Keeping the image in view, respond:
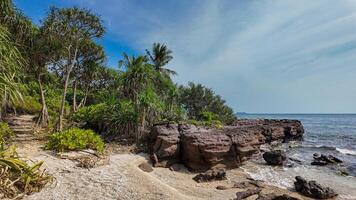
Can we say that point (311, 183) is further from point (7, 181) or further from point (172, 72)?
point (172, 72)

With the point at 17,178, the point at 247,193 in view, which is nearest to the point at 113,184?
Answer: the point at 17,178

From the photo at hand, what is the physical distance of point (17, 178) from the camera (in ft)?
26.2

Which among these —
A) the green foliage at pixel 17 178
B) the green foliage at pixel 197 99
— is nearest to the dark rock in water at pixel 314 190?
the green foliage at pixel 17 178

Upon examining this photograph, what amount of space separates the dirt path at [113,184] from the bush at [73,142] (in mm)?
549

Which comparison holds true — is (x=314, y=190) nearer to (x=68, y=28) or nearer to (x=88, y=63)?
(x=68, y=28)

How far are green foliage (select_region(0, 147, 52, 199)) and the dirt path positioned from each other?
26 centimetres

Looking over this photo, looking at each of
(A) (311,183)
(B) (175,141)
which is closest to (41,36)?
(B) (175,141)

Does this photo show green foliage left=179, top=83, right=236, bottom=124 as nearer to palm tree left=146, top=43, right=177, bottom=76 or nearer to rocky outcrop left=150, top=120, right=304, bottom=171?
palm tree left=146, top=43, right=177, bottom=76

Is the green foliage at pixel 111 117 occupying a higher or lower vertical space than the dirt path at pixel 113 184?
higher

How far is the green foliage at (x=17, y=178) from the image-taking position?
7484mm

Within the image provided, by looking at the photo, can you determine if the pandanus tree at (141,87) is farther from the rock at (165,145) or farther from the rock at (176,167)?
the rock at (176,167)

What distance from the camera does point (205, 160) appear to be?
51.9 ft

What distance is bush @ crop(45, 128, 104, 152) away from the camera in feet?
40.9

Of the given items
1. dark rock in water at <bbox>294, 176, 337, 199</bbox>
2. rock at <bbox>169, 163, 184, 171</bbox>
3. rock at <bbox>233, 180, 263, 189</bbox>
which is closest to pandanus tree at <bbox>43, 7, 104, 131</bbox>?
rock at <bbox>169, 163, 184, 171</bbox>
